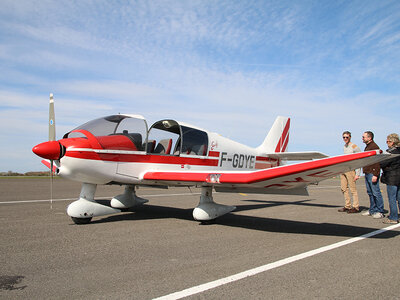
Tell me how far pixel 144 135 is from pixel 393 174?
5369 mm

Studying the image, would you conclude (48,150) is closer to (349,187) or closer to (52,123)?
(52,123)

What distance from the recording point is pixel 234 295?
2.71m

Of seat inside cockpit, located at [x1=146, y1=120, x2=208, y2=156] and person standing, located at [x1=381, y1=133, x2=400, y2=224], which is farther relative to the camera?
seat inside cockpit, located at [x1=146, y1=120, x2=208, y2=156]

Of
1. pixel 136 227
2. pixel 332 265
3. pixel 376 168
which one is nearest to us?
pixel 332 265

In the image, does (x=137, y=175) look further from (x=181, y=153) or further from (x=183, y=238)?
(x=183, y=238)

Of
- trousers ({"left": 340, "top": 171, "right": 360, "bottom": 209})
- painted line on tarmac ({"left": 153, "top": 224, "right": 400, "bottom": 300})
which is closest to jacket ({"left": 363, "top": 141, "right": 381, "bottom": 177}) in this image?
trousers ({"left": 340, "top": 171, "right": 360, "bottom": 209})

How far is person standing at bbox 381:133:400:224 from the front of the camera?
662 cm

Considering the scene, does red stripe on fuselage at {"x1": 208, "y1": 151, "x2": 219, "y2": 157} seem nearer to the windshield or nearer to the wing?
the wing

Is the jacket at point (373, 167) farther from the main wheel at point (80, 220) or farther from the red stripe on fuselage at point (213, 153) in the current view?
the main wheel at point (80, 220)

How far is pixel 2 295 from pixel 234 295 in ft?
6.44

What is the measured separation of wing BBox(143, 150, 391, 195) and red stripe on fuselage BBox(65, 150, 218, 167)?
0.38m

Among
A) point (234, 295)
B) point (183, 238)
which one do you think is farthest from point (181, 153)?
point (234, 295)

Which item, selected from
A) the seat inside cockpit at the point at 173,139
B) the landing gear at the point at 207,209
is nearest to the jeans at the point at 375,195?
the landing gear at the point at 207,209

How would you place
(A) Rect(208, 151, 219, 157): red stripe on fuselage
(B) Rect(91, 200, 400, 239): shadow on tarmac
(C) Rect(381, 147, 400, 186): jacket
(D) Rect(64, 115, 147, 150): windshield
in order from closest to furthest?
1. (B) Rect(91, 200, 400, 239): shadow on tarmac
2. (D) Rect(64, 115, 147, 150): windshield
3. (C) Rect(381, 147, 400, 186): jacket
4. (A) Rect(208, 151, 219, 157): red stripe on fuselage
